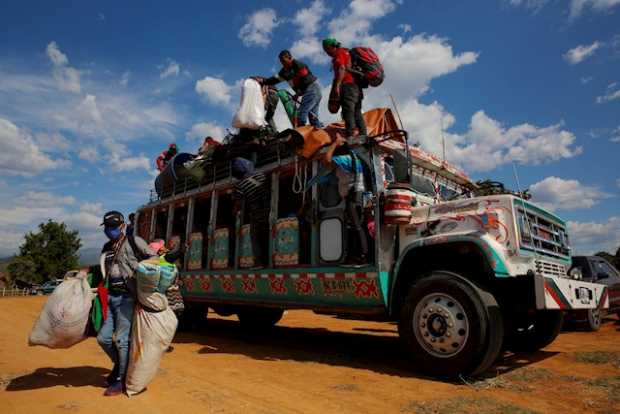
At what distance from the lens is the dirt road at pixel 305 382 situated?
359cm

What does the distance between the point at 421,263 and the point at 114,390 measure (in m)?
3.28

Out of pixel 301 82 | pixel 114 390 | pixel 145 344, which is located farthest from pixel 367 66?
pixel 114 390

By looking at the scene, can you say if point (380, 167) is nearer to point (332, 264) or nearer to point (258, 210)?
point (332, 264)

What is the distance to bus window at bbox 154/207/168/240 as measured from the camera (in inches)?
381

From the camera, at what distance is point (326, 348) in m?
6.77

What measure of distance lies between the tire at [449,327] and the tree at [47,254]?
4280cm

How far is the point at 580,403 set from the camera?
12.5ft

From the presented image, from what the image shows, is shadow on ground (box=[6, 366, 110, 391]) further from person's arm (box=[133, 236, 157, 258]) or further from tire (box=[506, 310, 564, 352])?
tire (box=[506, 310, 564, 352])

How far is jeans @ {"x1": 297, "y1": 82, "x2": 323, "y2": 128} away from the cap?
11.2ft

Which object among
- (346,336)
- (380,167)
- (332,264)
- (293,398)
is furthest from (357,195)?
(346,336)

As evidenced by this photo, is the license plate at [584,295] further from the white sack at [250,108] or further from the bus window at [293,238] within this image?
the white sack at [250,108]

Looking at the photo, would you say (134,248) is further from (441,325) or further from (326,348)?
(326,348)

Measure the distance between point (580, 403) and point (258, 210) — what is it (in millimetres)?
4605

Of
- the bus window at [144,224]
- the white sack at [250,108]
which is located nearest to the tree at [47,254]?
the bus window at [144,224]
